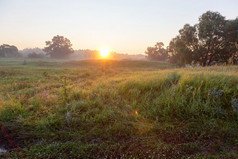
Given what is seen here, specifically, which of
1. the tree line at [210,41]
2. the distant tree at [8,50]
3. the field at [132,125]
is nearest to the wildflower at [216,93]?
the field at [132,125]

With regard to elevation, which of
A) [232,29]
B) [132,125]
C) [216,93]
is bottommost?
[132,125]

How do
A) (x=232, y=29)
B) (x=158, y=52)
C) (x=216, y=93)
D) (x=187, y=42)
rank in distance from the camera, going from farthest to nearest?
(x=158, y=52) < (x=187, y=42) < (x=232, y=29) < (x=216, y=93)

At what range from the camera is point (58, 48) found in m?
80.1

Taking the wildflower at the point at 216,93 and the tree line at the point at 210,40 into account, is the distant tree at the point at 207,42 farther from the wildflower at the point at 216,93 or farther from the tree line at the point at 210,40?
the wildflower at the point at 216,93

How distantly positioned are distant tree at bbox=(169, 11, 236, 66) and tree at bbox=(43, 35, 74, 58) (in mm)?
72020

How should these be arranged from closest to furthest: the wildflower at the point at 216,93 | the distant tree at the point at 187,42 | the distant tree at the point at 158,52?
1. the wildflower at the point at 216,93
2. the distant tree at the point at 187,42
3. the distant tree at the point at 158,52

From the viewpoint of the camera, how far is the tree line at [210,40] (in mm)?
21062

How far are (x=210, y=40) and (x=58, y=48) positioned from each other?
77633 millimetres

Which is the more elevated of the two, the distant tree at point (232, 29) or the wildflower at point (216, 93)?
the distant tree at point (232, 29)

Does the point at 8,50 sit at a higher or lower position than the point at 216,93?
higher

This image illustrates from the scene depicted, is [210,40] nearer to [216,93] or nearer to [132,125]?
[216,93]

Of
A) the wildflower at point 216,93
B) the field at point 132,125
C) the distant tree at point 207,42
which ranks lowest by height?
the field at point 132,125

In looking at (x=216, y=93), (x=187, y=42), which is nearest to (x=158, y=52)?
(x=187, y=42)

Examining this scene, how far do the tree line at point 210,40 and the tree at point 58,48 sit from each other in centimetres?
7202
